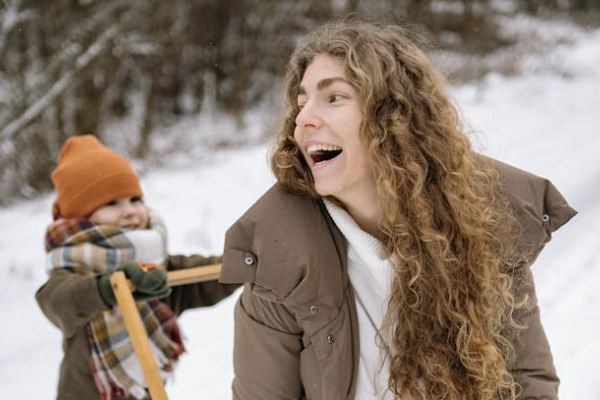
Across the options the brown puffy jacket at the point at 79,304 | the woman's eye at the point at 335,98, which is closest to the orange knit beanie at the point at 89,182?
the brown puffy jacket at the point at 79,304

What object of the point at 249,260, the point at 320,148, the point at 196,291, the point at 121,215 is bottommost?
the point at 196,291

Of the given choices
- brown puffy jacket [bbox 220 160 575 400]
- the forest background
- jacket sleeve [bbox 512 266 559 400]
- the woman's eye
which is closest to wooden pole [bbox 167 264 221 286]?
brown puffy jacket [bbox 220 160 575 400]

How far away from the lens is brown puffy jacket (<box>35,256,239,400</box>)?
234 cm

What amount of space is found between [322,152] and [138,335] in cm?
99

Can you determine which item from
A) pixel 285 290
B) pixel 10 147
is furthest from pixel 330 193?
pixel 10 147

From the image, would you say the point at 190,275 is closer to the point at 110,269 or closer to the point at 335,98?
the point at 110,269

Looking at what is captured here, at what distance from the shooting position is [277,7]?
1232 centimetres

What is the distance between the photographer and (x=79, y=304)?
2332 millimetres

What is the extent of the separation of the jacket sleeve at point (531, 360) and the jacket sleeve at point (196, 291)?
4.71ft

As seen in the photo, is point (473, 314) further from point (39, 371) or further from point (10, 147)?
point (10, 147)

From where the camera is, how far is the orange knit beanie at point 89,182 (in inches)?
109

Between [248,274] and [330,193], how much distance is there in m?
0.33

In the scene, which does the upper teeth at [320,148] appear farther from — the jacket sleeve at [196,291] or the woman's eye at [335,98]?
the jacket sleeve at [196,291]

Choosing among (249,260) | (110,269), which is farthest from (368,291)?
(110,269)
